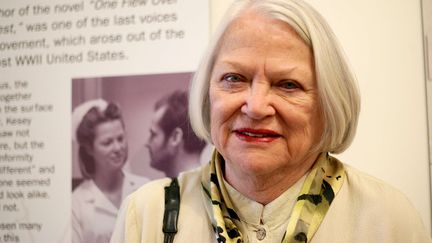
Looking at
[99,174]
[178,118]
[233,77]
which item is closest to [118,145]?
[99,174]

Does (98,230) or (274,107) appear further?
(98,230)

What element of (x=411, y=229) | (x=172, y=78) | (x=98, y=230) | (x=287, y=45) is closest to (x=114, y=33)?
(x=172, y=78)

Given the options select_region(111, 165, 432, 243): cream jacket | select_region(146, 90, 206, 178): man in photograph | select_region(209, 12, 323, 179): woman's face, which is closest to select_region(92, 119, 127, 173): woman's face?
select_region(146, 90, 206, 178): man in photograph

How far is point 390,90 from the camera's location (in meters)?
1.34

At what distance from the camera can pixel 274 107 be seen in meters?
0.84

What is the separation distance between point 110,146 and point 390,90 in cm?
106

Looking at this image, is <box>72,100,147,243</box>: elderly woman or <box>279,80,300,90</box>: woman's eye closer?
<box>279,80,300,90</box>: woman's eye

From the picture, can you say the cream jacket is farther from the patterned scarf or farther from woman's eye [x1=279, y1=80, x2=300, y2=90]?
woman's eye [x1=279, y1=80, x2=300, y2=90]

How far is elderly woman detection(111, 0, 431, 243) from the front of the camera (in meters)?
0.84

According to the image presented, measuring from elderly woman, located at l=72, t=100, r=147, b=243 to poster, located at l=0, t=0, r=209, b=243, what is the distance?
33mm

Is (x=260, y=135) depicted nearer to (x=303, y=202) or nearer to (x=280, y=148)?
(x=280, y=148)

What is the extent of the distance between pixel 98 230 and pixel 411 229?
3.64ft

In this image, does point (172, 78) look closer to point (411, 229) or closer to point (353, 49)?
point (353, 49)

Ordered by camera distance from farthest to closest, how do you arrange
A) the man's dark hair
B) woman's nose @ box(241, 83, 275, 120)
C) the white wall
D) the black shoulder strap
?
the man's dark hair, the white wall, the black shoulder strap, woman's nose @ box(241, 83, 275, 120)
